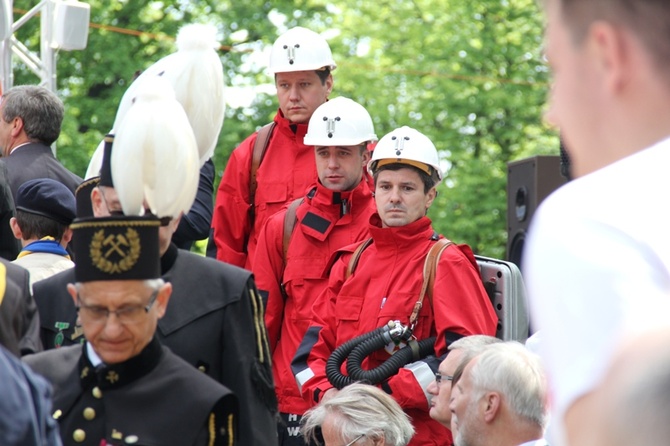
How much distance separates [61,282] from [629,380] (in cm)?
313

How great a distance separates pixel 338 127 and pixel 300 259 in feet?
2.37

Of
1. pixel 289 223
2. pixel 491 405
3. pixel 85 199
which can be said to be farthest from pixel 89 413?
pixel 289 223

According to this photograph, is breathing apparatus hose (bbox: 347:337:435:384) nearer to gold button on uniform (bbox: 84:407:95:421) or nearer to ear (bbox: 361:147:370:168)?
ear (bbox: 361:147:370:168)

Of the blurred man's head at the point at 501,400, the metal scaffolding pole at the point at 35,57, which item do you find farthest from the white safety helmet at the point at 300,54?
the metal scaffolding pole at the point at 35,57

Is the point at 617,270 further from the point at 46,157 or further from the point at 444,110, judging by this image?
the point at 444,110

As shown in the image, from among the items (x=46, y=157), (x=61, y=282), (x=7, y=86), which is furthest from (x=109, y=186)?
(x=7, y=86)

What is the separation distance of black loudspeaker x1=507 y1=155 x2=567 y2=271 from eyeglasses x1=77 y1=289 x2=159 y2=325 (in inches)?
283

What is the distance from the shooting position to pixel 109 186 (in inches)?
146

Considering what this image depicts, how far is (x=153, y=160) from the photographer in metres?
3.41

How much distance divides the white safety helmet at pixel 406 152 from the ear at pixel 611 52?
4.73 metres

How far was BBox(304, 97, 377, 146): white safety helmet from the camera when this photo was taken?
6.25 m

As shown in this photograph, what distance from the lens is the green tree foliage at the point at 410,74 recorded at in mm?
20516

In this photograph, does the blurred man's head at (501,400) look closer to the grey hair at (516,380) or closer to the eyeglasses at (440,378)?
the grey hair at (516,380)

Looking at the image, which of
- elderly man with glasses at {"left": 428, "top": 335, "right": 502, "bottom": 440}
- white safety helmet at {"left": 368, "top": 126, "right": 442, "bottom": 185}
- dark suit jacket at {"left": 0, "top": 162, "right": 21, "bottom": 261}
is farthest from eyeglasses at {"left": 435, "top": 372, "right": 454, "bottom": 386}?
dark suit jacket at {"left": 0, "top": 162, "right": 21, "bottom": 261}
